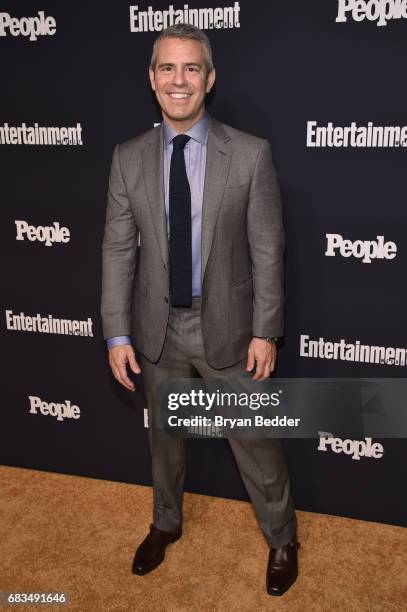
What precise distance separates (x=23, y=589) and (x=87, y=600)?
29 cm

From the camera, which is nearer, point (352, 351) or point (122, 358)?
point (122, 358)

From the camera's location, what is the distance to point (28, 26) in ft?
9.50

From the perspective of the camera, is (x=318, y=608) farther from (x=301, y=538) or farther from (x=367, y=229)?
(x=367, y=229)

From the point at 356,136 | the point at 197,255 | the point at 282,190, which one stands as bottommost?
the point at 197,255

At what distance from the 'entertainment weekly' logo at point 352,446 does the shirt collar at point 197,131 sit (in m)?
1.52

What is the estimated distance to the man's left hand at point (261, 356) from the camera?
2490 mm

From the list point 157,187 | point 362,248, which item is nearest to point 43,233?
point 157,187

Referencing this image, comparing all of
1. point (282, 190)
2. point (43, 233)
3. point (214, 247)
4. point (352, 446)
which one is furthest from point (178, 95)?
point (352, 446)

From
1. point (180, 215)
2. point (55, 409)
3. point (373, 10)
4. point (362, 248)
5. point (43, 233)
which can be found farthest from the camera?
point (55, 409)

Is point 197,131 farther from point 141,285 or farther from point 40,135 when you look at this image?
point 40,135

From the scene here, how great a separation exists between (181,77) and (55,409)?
1.96m

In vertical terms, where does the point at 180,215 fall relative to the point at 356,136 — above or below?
below

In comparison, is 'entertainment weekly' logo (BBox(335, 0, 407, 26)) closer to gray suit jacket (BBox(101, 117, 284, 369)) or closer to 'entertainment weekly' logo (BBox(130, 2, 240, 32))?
'entertainment weekly' logo (BBox(130, 2, 240, 32))

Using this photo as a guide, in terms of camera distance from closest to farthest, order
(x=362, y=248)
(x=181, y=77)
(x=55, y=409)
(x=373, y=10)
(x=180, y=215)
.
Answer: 1. (x=181, y=77)
2. (x=180, y=215)
3. (x=373, y=10)
4. (x=362, y=248)
5. (x=55, y=409)
